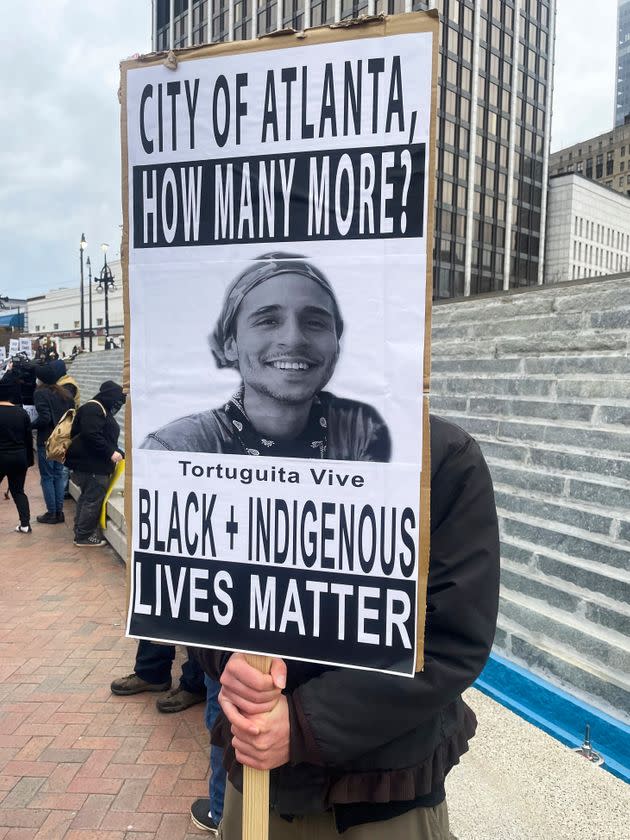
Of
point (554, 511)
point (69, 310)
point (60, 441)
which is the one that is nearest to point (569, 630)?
point (554, 511)

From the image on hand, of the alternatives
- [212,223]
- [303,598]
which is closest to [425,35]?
[212,223]

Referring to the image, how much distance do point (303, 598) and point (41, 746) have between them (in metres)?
2.90

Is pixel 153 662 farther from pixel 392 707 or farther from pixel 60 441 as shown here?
pixel 60 441

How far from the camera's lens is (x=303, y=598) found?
1.29 m

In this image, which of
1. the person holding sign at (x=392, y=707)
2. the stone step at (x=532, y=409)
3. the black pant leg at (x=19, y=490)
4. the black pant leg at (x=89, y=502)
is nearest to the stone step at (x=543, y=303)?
the stone step at (x=532, y=409)

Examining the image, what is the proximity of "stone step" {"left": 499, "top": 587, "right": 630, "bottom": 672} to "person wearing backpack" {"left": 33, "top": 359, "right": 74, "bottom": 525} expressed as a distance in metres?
6.17

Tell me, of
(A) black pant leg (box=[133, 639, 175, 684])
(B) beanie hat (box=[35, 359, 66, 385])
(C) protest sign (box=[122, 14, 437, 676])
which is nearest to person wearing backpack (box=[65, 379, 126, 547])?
(B) beanie hat (box=[35, 359, 66, 385])

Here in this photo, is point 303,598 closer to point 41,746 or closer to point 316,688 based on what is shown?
point 316,688

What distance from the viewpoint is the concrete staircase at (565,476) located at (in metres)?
3.01

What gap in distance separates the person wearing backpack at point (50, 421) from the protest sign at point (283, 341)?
7.13 m

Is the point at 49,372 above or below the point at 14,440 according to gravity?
above

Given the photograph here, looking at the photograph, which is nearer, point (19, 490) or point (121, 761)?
point (121, 761)

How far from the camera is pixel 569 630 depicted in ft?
10.3

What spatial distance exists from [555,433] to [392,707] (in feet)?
8.76
